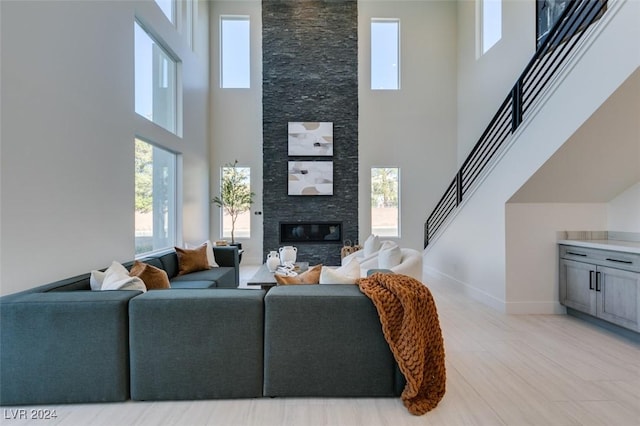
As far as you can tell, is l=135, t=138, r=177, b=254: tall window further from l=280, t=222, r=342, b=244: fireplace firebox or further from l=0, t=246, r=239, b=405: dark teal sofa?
l=280, t=222, r=342, b=244: fireplace firebox

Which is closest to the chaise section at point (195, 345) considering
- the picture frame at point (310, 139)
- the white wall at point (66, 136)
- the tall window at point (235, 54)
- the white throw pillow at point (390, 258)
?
the white wall at point (66, 136)

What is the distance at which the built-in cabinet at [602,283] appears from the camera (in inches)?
118

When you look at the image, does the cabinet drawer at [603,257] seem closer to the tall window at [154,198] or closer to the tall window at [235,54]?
the tall window at [154,198]

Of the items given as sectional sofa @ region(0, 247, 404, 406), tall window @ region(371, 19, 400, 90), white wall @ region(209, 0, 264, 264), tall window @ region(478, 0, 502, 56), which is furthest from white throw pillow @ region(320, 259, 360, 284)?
tall window @ region(371, 19, 400, 90)

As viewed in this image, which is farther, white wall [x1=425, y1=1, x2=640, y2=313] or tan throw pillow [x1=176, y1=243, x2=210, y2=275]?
tan throw pillow [x1=176, y1=243, x2=210, y2=275]

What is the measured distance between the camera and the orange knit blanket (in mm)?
1988

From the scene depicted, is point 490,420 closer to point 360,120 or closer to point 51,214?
point 51,214

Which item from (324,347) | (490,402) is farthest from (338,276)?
(490,402)

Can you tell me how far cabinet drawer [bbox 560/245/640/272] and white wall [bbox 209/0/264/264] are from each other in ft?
18.3

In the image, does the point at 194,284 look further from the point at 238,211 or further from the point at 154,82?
the point at 238,211

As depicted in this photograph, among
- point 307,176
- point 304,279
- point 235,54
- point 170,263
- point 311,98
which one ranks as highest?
point 235,54

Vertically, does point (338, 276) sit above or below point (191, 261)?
above

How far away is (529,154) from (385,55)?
5.16m

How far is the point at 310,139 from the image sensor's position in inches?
286
